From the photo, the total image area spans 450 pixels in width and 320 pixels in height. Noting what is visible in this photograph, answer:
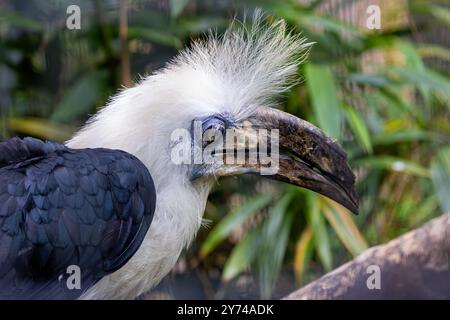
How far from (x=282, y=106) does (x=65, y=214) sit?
66.9 inches

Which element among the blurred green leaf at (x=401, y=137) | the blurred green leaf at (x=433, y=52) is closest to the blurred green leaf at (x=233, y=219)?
Answer: the blurred green leaf at (x=401, y=137)

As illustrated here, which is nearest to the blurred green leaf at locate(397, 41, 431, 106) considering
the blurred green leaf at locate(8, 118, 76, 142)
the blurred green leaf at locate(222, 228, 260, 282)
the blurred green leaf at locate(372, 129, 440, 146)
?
the blurred green leaf at locate(372, 129, 440, 146)

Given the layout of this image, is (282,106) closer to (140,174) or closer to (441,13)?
(441,13)

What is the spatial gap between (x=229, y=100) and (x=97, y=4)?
171 centimetres

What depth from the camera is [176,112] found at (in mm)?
2104

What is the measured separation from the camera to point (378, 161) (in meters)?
3.55

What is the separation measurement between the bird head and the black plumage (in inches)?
3.2

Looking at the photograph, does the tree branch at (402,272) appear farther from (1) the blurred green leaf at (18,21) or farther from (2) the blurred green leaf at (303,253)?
(1) the blurred green leaf at (18,21)

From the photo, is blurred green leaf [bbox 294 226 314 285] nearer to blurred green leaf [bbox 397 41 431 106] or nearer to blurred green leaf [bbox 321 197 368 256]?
blurred green leaf [bbox 321 197 368 256]

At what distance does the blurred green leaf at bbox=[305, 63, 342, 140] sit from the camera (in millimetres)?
3213

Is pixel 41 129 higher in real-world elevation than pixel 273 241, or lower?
higher

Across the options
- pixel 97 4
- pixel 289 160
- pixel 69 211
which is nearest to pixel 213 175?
pixel 289 160

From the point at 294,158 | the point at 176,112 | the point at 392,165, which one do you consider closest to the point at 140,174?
the point at 176,112
